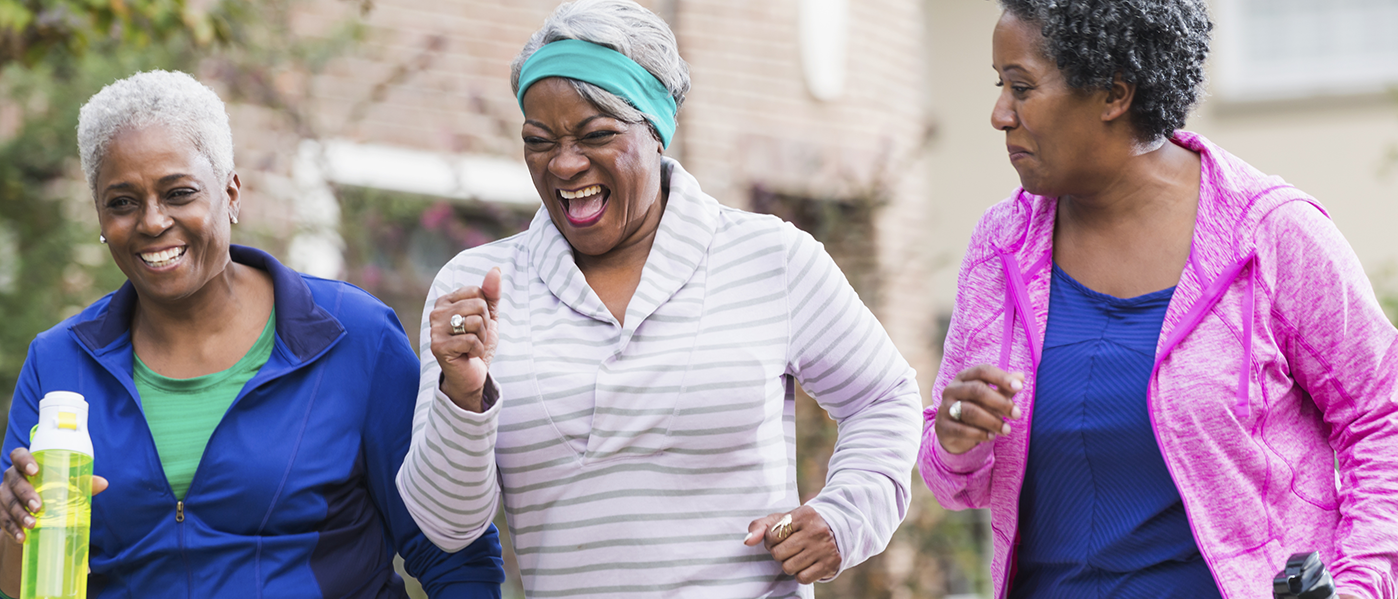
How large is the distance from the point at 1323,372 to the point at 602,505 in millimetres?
1227

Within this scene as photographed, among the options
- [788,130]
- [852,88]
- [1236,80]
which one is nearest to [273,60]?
[788,130]

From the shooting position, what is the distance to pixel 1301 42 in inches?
439

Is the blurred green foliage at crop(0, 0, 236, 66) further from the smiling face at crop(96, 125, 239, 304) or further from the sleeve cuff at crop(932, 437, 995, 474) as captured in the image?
the sleeve cuff at crop(932, 437, 995, 474)

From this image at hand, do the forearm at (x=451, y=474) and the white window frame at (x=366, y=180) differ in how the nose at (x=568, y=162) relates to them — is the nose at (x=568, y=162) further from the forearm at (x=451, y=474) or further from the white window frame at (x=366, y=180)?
the white window frame at (x=366, y=180)

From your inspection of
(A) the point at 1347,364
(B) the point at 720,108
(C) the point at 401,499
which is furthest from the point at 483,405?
(B) the point at 720,108

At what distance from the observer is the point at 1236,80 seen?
11.1 meters

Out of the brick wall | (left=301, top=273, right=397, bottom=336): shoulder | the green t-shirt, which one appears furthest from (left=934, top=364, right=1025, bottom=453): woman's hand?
the brick wall

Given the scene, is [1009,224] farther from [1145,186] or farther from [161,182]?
[161,182]

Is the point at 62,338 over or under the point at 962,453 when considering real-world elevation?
over

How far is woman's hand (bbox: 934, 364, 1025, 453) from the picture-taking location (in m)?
2.26

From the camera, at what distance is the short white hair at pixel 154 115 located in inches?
105

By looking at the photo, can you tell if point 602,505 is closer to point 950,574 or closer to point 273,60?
point 273,60

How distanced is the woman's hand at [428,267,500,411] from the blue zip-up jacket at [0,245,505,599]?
0.50m

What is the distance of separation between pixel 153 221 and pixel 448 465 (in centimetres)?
75
